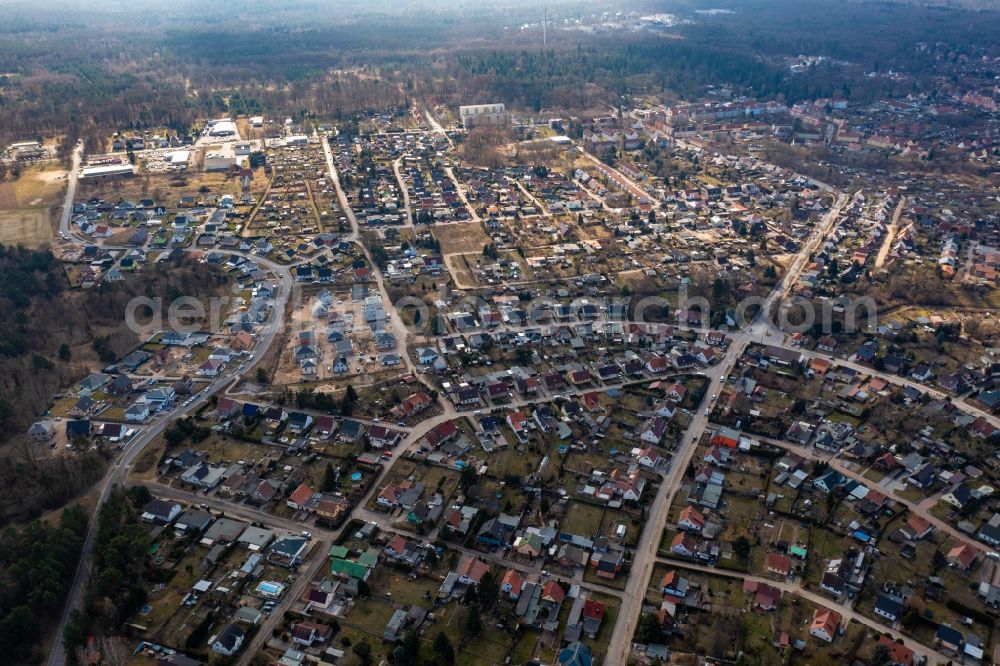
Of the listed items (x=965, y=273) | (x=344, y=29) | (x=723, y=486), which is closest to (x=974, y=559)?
(x=723, y=486)

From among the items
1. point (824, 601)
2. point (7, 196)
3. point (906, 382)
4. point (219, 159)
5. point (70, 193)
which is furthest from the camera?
point (219, 159)

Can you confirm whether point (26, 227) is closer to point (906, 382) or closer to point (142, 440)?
point (142, 440)

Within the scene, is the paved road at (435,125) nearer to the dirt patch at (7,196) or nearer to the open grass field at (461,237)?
the open grass field at (461,237)

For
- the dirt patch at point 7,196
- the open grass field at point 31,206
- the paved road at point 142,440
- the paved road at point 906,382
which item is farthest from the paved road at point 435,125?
the paved road at point 906,382

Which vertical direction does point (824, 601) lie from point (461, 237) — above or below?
below

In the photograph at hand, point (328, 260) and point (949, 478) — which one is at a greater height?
point (328, 260)

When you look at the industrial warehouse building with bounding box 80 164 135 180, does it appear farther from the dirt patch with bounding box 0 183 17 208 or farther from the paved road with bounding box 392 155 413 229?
the paved road with bounding box 392 155 413 229

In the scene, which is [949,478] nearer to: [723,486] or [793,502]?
[793,502]

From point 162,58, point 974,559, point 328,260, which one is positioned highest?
point 162,58

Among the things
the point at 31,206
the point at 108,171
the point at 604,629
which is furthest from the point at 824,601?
the point at 108,171
